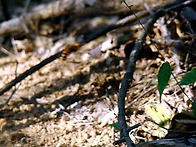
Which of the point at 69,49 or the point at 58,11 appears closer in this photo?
the point at 69,49

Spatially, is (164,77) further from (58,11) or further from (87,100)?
(58,11)

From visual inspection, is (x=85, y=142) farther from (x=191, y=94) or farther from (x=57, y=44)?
(x=57, y=44)

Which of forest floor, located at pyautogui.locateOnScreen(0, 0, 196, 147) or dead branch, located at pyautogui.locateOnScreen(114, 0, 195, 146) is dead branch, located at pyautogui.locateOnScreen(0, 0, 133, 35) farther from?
dead branch, located at pyautogui.locateOnScreen(114, 0, 195, 146)

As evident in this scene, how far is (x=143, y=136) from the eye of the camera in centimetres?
175

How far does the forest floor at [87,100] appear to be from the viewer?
5.92 ft

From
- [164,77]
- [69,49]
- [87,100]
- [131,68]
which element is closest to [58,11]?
[69,49]

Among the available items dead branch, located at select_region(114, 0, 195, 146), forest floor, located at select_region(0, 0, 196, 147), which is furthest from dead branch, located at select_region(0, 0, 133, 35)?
dead branch, located at select_region(114, 0, 195, 146)

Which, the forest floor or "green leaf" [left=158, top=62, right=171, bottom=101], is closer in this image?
"green leaf" [left=158, top=62, right=171, bottom=101]

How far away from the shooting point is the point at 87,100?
220 centimetres

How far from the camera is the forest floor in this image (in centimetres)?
181

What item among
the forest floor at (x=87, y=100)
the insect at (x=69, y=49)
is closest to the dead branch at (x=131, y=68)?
the forest floor at (x=87, y=100)

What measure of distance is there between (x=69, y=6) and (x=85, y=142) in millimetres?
2106

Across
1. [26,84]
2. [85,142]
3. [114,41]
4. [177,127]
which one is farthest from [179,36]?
[26,84]

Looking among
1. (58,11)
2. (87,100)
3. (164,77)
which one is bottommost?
(164,77)
